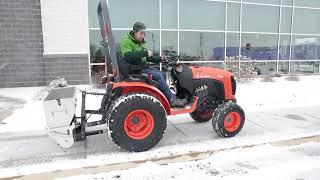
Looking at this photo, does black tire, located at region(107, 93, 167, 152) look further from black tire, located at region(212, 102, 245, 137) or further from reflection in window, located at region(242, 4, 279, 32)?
reflection in window, located at region(242, 4, 279, 32)

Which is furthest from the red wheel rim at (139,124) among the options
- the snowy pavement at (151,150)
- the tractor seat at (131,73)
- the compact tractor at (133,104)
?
the tractor seat at (131,73)

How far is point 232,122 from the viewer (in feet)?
16.8

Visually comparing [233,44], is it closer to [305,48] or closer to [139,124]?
[305,48]

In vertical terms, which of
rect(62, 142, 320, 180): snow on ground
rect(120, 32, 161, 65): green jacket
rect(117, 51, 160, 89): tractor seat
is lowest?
rect(62, 142, 320, 180): snow on ground

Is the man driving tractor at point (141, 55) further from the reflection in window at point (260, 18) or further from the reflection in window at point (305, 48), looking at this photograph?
the reflection in window at point (305, 48)

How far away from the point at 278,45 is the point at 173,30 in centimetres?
532

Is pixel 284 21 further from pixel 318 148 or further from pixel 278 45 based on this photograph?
pixel 318 148

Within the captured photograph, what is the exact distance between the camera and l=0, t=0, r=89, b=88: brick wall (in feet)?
33.2

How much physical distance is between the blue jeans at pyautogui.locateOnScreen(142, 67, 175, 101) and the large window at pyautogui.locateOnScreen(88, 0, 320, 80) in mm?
6641

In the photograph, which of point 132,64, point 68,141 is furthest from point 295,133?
point 68,141

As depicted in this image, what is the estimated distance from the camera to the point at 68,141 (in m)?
4.11

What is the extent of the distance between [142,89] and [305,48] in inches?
511

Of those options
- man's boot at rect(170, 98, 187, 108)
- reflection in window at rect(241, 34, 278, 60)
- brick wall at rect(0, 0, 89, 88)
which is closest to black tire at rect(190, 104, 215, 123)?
man's boot at rect(170, 98, 187, 108)

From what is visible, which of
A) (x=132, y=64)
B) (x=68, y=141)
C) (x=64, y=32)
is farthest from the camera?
(x=64, y=32)
